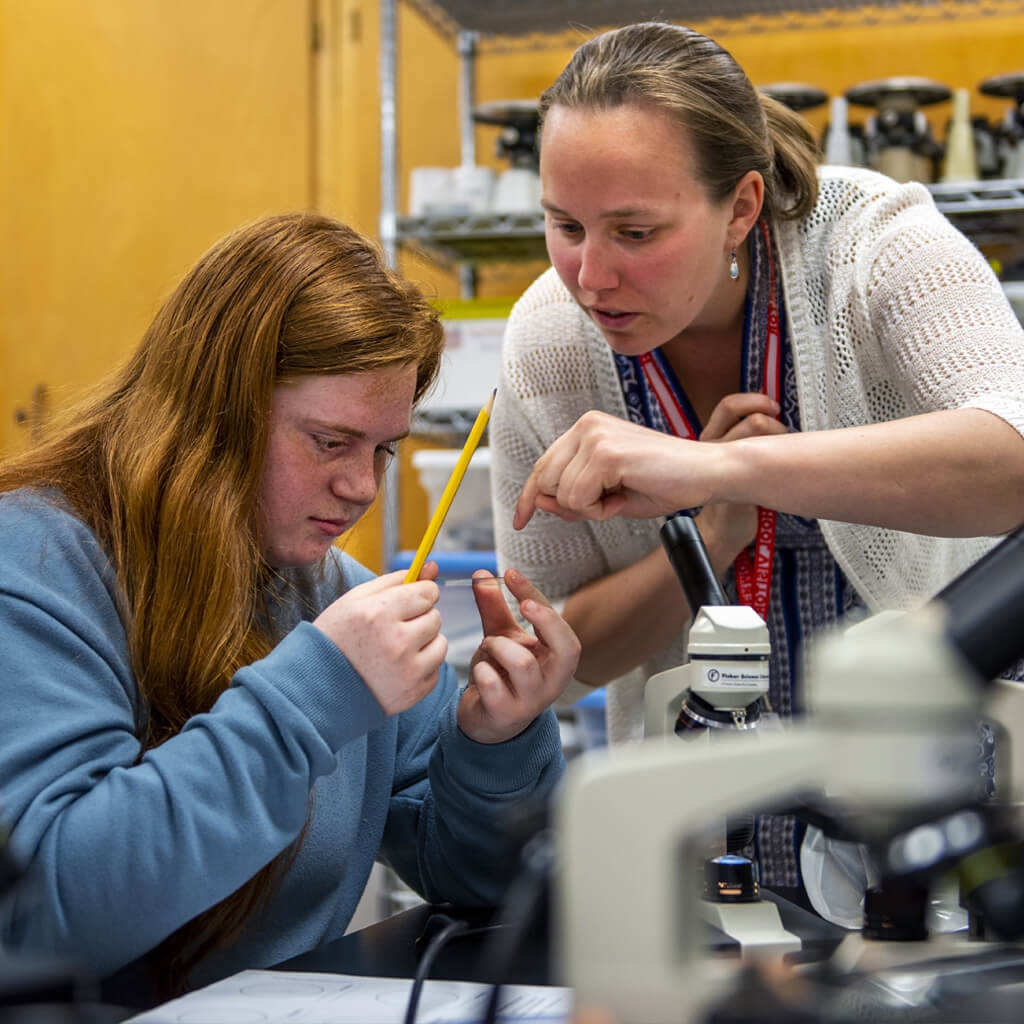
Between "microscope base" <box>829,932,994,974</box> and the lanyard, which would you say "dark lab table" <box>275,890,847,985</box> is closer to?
"microscope base" <box>829,932,994,974</box>

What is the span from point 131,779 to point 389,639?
0.58 ft

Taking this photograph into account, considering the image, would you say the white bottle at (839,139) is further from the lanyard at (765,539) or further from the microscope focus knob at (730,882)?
the microscope focus knob at (730,882)

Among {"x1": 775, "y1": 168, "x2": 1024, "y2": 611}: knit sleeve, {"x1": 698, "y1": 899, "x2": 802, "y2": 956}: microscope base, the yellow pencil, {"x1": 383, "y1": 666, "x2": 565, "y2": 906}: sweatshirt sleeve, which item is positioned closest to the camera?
{"x1": 698, "y1": 899, "x2": 802, "y2": 956}: microscope base

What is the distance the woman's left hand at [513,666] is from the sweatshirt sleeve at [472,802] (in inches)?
0.7

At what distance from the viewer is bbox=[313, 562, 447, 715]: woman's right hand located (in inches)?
30.9

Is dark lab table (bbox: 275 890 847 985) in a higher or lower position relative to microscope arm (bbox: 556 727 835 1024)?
lower

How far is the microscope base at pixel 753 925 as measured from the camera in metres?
0.70

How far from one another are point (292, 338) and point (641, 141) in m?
0.34

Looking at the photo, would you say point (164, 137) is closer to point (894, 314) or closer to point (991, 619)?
point (894, 314)

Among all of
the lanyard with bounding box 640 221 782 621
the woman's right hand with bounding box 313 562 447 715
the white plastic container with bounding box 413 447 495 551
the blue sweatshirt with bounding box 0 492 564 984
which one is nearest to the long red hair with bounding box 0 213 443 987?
the blue sweatshirt with bounding box 0 492 564 984

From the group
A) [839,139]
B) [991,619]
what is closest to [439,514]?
[991,619]

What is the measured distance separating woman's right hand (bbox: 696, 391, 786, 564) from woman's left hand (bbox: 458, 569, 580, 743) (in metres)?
0.27

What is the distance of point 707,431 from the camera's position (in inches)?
46.9

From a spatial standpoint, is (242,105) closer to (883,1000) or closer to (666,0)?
(666,0)
